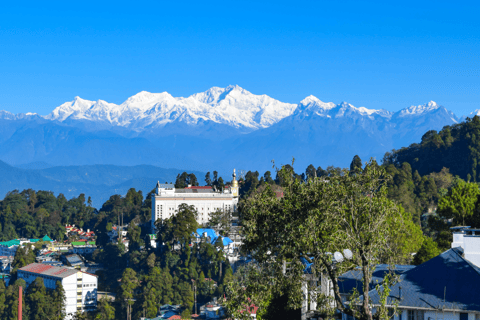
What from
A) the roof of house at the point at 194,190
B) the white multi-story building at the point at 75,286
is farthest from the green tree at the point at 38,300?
the roof of house at the point at 194,190

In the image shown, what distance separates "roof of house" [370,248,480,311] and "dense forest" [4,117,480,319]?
13.8 meters

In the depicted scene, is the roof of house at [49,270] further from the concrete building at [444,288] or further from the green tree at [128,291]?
the concrete building at [444,288]

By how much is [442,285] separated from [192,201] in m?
94.2

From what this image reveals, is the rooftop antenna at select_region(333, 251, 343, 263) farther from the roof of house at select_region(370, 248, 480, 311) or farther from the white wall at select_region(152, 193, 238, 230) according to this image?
the white wall at select_region(152, 193, 238, 230)

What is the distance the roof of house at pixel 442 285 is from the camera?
1920 centimetres

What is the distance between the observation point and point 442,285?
20.0 metres

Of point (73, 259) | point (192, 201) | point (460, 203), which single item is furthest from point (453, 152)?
point (460, 203)

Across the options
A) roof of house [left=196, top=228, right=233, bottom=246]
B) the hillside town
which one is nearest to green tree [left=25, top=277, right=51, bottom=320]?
the hillside town

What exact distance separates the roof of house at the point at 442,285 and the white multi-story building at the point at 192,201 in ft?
299

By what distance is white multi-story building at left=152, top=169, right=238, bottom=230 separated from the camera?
112m

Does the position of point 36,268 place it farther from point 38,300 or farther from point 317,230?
point 317,230

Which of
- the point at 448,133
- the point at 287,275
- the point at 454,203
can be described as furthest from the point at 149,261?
the point at 287,275

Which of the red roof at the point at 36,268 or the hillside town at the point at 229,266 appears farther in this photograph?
the red roof at the point at 36,268

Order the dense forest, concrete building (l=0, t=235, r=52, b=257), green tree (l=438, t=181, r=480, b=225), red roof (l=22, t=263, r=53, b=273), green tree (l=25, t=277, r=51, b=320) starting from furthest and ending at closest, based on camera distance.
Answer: concrete building (l=0, t=235, r=52, b=257), red roof (l=22, t=263, r=53, b=273), green tree (l=25, t=277, r=51, b=320), the dense forest, green tree (l=438, t=181, r=480, b=225)
